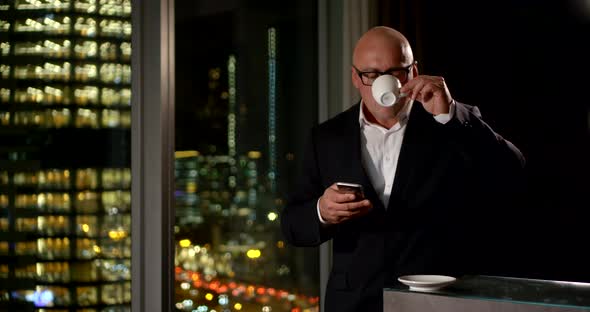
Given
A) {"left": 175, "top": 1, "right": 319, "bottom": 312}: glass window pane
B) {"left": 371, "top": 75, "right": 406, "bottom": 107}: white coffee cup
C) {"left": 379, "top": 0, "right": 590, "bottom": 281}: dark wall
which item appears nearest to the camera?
{"left": 371, "top": 75, "right": 406, "bottom": 107}: white coffee cup

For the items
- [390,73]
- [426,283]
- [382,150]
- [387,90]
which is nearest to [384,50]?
[390,73]

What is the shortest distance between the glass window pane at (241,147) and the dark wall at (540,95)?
0.63m

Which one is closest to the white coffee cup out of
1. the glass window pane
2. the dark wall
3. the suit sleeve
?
the suit sleeve

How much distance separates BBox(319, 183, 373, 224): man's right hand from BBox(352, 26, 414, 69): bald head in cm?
50

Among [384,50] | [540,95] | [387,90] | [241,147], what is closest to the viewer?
[387,90]

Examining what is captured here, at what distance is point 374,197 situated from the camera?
6.89 ft

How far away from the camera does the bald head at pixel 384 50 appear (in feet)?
7.01

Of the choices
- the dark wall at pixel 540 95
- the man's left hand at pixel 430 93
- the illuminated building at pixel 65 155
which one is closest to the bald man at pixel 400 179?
the man's left hand at pixel 430 93

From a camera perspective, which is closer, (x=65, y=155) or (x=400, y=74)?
(x=400, y=74)

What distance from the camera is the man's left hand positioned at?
79.9 inches

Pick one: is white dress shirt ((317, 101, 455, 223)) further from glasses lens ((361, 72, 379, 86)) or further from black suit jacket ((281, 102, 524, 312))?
glasses lens ((361, 72, 379, 86))

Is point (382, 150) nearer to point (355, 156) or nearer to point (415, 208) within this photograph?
point (355, 156)

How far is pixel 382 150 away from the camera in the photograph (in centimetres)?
220

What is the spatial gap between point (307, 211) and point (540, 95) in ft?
6.66
